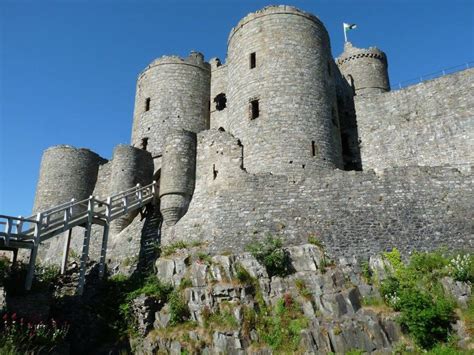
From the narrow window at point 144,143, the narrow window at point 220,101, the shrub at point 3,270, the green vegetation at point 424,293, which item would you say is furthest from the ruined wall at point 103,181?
the green vegetation at point 424,293

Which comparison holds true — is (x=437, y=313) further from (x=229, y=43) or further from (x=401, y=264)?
(x=229, y=43)

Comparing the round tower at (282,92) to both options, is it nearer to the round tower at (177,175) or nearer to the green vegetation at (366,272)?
the round tower at (177,175)

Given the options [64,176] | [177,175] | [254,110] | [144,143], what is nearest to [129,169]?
[177,175]

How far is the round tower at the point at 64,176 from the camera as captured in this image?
25062 mm

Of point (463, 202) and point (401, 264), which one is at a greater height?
point (463, 202)

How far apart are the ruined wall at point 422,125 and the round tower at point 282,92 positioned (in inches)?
99.3

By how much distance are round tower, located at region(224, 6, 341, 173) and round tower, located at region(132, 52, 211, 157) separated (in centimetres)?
401

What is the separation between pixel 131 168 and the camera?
843 inches

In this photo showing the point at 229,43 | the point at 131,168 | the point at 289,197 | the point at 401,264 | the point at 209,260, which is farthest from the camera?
the point at 229,43

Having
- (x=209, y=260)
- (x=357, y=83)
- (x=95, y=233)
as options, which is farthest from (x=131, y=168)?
(x=357, y=83)

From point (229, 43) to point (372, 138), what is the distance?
29.3ft

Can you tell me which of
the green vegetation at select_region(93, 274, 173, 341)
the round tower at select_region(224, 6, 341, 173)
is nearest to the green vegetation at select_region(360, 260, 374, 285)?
the round tower at select_region(224, 6, 341, 173)

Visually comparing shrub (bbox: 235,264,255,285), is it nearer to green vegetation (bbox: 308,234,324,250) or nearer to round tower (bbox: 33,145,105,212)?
green vegetation (bbox: 308,234,324,250)

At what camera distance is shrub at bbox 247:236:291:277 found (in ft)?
50.5
